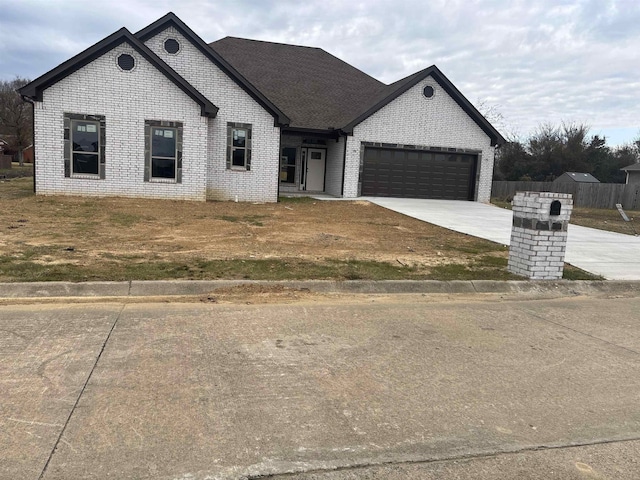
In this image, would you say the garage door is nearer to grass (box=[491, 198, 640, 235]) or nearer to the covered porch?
the covered porch

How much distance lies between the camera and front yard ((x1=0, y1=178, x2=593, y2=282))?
303 inches

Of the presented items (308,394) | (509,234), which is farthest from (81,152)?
(308,394)

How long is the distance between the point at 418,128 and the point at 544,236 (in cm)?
1615

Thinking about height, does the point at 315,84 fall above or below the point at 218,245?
above

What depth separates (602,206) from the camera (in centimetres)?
3381

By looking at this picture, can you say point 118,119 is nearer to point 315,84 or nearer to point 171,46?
point 171,46

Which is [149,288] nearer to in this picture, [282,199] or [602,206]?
[282,199]

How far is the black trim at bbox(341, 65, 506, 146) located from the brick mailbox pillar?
14852 millimetres

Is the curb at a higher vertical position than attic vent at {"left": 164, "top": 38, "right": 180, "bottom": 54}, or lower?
lower

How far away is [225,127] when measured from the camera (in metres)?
19.5

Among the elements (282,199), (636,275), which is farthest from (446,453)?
(282,199)

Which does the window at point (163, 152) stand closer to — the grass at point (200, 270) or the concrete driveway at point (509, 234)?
the concrete driveway at point (509, 234)

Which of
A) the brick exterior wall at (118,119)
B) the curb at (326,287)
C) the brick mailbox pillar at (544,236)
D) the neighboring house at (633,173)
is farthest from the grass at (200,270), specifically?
the neighboring house at (633,173)

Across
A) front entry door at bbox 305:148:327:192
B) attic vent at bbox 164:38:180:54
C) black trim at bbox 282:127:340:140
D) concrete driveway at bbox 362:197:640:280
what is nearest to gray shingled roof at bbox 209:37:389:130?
black trim at bbox 282:127:340:140
